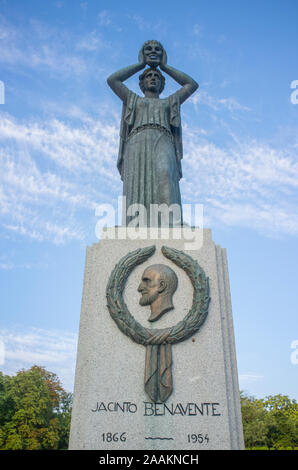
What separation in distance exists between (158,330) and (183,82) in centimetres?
566

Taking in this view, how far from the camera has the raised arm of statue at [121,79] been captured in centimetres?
717

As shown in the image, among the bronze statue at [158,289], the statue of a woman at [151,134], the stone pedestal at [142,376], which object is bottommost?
the stone pedestal at [142,376]

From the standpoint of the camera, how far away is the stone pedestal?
3.63 meters

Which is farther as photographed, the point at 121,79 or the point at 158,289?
the point at 121,79

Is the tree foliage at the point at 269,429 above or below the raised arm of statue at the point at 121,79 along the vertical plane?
below

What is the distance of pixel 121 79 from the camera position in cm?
724

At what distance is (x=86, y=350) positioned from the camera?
13.7 ft

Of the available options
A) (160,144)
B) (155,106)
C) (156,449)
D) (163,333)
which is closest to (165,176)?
(160,144)

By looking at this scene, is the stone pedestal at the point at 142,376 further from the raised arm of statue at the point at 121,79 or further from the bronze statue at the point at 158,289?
the raised arm of statue at the point at 121,79

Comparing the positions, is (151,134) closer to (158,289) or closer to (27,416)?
(158,289)

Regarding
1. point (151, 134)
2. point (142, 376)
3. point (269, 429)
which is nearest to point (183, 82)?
point (151, 134)

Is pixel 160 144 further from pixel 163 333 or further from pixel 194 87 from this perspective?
pixel 163 333

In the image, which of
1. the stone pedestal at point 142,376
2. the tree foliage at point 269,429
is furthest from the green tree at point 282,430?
the stone pedestal at point 142,376

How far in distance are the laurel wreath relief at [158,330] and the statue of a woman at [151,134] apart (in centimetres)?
136
